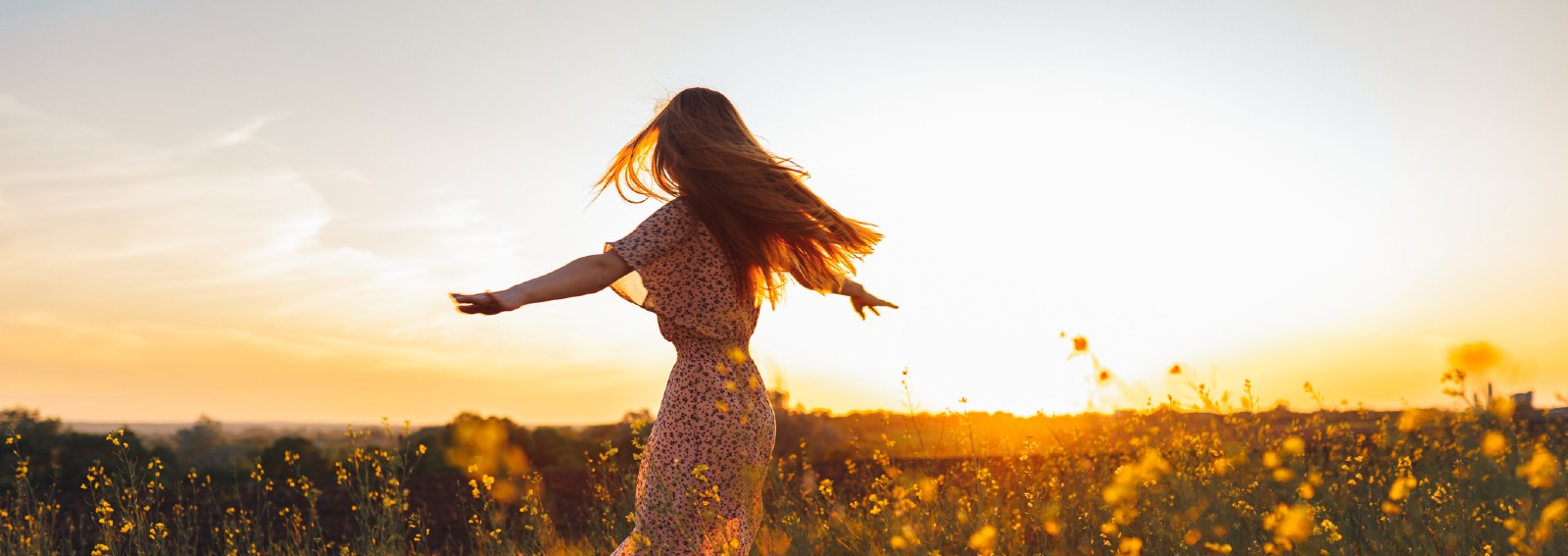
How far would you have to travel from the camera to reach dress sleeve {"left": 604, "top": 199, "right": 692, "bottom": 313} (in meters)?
3.14

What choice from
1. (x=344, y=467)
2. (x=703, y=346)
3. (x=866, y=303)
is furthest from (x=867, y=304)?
(x=344, y=467)

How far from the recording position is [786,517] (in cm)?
448

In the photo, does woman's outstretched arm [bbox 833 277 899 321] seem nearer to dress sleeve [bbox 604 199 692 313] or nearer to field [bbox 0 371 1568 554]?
field [bbox 0 371 1568 554]

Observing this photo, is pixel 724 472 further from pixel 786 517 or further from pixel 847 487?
pixel 847 487

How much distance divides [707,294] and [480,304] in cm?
83

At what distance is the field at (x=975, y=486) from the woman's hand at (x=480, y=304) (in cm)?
109

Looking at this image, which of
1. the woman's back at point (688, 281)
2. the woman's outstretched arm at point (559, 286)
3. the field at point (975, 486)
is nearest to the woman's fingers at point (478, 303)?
the woman's outstretched arm at point (559, 286)

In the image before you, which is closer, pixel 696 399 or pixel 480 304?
pixel 480 304

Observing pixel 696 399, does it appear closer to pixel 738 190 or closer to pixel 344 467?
pixel 738 190

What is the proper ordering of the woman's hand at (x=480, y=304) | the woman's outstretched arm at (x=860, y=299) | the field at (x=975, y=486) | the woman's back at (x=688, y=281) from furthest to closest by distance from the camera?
the woman's outstretched arm at (x=860, y=299) → the woman's back at (x=688, y=281) → the field at (x=975, y=486) → the woman's hand at (x=480, y=304)

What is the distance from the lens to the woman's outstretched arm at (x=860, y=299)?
13.6 feet

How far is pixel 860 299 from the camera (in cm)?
418

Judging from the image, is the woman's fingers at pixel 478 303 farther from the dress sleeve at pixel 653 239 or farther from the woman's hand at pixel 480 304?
the dress sleeve at pixel 653 239

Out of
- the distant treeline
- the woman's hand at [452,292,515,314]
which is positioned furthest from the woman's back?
the distant treeline
